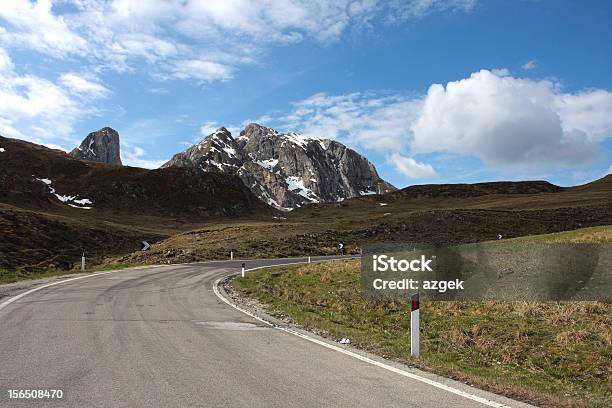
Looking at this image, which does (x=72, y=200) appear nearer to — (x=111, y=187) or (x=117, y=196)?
(x=117, y=196)

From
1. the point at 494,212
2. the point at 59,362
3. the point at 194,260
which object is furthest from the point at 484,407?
the point at 494,212

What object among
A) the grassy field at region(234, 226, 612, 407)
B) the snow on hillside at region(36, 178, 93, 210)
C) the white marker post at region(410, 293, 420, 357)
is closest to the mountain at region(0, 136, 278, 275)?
the snow on hillside at region(36, 178, 93, 210)

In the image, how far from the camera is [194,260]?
126ft

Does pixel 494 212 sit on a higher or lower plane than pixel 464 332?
higher

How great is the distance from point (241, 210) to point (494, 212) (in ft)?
284

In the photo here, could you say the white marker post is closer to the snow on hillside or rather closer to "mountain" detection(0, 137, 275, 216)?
"mountain" detection(0, 137, 275, 216)

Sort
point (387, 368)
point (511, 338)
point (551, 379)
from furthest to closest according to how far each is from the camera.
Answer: point (511, 338) < point (551, 379) < point (387, 368)

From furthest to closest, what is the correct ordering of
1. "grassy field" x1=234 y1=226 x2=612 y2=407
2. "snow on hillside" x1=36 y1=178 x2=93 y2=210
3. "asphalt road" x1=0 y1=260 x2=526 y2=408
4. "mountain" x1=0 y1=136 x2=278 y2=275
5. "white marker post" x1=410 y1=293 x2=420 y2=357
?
"snow on hillside" x1=36 y1=178 x2=93 y2=210, "mountain" x1=0 y1=136 x2=278 y2=275, "white marker post" x1=410 y1=293 x2=420 y2=357, "grassy field" x1=234 y1=226 x2=612 y2=407, "asphalt road" x1=0 y1=260 x2=526 y2=408

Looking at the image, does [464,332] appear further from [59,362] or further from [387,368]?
[59,362]

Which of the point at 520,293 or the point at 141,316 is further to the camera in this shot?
the point at 520,293

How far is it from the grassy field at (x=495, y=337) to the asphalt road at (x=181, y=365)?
3.98ft

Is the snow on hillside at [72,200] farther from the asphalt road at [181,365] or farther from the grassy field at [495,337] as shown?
the asphalt road at [181,365]

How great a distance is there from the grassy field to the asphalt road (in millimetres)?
1213

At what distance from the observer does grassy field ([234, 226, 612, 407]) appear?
25.3 feet
